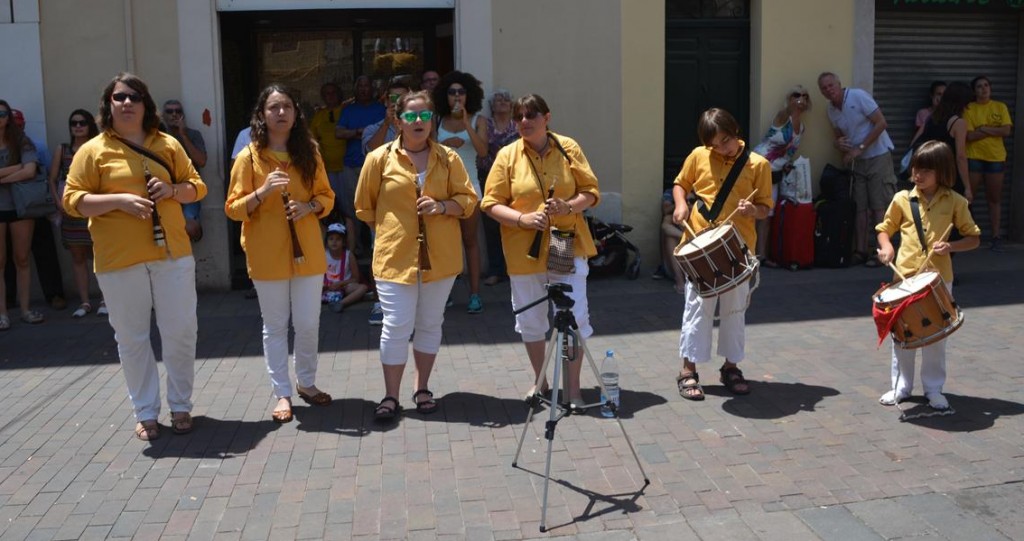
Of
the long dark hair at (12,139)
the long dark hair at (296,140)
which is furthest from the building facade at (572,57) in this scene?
the long dark hair at (296,140)

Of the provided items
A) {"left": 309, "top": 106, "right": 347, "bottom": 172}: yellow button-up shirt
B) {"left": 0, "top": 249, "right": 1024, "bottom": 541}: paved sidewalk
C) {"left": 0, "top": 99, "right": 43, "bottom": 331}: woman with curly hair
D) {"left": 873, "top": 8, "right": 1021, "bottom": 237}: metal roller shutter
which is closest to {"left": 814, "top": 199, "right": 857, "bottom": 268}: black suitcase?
{"left": 873, "top": 8, "right": 1021, "bottom": 237}: metal roller shutter

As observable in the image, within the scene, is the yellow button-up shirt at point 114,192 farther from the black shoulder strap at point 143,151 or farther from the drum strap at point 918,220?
the drum strap at point 918,220

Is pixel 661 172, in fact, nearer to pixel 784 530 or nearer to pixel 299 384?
pixel 299 384

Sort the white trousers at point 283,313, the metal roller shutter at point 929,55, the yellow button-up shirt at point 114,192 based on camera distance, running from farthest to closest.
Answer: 1. the metal roller shutter at point 929,55
2. the white trousers at point 283,313
3. the yellow button-up shirt at point 114,192

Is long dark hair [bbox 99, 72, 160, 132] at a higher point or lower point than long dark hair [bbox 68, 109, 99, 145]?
higher

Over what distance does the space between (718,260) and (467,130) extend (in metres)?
4.04

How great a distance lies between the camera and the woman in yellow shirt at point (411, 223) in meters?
6.24

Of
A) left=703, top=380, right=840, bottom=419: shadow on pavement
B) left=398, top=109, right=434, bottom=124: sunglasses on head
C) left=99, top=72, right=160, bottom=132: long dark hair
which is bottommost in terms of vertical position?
left=703, top=380, right=840, bottom=419: shadow on pavement

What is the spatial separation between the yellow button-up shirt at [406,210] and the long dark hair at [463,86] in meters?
3.36

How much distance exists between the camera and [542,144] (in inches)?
250

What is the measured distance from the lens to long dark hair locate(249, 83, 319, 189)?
20.7 ft

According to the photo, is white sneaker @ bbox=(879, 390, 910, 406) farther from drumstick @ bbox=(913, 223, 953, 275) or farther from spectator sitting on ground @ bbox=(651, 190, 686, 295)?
spectator sitting on ground @ bbox=(651, 190, 686, 295)

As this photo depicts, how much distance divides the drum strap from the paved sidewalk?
1.03 meters

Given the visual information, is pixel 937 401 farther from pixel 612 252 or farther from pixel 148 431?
pixel 612 252
